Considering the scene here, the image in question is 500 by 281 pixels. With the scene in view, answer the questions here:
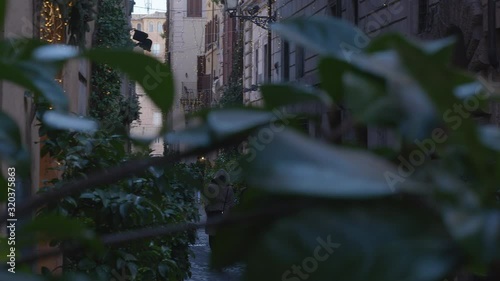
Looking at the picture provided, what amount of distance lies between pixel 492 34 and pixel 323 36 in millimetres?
10188

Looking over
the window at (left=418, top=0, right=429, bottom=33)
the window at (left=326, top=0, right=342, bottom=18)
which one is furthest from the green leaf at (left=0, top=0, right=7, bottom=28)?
the window at (left=326, top=0, right=342, bottom=18)

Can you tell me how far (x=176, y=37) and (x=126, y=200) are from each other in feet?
165

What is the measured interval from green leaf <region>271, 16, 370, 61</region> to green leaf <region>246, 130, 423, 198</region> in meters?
0.12

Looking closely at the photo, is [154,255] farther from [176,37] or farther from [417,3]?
[176,37]

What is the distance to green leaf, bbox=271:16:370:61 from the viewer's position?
0.77 m

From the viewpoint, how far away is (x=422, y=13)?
509 inches

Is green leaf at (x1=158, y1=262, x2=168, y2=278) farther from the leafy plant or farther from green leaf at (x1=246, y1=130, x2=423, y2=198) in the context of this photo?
green leaf at (x1=246, y1=130, x2=423, y2=198)

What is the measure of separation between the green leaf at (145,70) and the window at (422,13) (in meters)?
12.2

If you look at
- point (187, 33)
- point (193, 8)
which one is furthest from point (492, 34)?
point (187, 33)

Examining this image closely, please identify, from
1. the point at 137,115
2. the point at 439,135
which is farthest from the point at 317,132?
the point at 137,115

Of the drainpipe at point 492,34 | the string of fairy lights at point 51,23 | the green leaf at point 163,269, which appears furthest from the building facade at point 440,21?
the string of fairy lights at point 51,23

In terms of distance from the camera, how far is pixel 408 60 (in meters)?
0.65

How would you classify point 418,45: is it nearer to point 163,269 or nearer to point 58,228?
point 58,228

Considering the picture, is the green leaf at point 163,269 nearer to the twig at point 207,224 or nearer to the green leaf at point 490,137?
the twig at point 207,224
